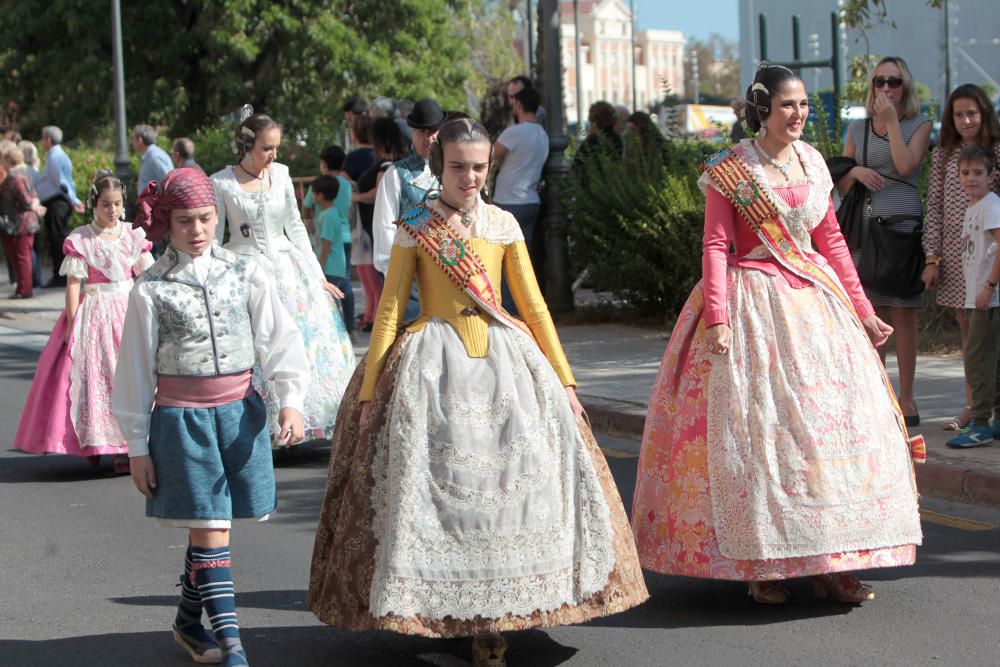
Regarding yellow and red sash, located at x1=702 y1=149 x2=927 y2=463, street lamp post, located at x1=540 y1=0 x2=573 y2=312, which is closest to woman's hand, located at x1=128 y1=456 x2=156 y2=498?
yellow and red sash, located at x1=702 y1=149 x2=927 y2=463

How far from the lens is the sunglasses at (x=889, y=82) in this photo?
748cm

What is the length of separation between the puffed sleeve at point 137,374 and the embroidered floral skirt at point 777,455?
5.78 ft

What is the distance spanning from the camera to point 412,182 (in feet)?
25.0

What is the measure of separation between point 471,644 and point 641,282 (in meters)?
7.63

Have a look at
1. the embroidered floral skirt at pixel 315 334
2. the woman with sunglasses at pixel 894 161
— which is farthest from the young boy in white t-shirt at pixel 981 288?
the embroidered floral skirt at pixel 315 334

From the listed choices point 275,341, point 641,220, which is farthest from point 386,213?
point 641,220

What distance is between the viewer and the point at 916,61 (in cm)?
6312

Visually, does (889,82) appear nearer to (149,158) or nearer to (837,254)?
(837,254)

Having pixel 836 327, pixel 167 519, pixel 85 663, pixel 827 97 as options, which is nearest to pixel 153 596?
pixel 85 663

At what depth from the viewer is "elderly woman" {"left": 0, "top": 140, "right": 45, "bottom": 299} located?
1780 centimetres

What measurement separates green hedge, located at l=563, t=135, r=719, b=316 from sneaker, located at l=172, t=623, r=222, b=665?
730 cm

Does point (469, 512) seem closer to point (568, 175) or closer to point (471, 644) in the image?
point (471, 644)

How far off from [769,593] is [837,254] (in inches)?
50.0

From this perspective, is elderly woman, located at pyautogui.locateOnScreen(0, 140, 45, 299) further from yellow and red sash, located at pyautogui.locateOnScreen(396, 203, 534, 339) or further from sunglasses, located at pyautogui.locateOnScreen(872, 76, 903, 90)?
yellow and red sash, located at pyautogui.locateOnScreen(396, 203, 534, 339)
